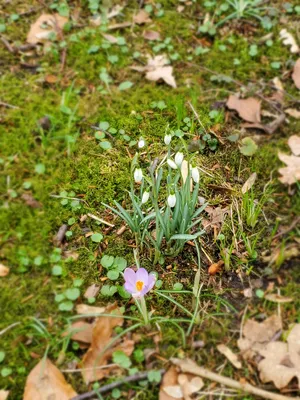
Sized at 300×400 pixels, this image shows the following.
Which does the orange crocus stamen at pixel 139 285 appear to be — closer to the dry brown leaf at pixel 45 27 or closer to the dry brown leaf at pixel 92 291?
the dry brown leaf at pixel 92 291

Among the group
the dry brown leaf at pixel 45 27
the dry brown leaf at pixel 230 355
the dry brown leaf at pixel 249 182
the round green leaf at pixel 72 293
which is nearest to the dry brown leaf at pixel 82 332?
the round green leaf at pixel 72 293

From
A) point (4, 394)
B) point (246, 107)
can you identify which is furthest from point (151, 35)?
point (4, 394)

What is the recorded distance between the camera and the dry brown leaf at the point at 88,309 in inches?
81.7

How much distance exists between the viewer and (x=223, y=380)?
188 centimetres

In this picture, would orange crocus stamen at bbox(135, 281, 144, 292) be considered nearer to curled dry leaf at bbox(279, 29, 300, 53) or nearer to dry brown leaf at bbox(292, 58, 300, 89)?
dry brown leaf at bbox(292, 58, 300, 89)

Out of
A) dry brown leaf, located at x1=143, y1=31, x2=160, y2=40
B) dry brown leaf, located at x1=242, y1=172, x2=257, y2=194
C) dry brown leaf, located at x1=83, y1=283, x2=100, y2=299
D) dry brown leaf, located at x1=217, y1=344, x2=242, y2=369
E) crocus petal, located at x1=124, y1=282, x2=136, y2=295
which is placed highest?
dry brown leaf, located at x1=143, y1=31, x2=160, y2=40

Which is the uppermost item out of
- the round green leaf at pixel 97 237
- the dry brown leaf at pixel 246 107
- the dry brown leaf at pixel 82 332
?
the dry brown leaf at pixel 246 107

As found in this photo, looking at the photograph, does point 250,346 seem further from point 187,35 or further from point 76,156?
point 187,35

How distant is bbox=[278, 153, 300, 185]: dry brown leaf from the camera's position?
254 cm

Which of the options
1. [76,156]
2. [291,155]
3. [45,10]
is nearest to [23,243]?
[76,156]

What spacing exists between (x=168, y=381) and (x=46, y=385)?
54cm

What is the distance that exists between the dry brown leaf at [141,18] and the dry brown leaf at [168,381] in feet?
8.70

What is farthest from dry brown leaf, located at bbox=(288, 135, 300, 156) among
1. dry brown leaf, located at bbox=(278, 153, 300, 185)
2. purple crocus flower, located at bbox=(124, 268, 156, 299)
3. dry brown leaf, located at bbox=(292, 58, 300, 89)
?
purple crocus flower, located at bbox=(124, 268, 156, 299)

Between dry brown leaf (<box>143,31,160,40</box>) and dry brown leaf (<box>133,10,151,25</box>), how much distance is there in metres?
0.13
